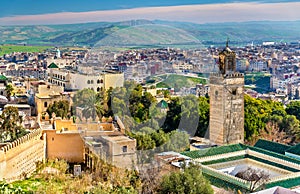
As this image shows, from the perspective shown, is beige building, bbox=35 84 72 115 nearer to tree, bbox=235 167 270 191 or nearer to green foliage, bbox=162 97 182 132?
green foliage, bbox=162 97 182 132

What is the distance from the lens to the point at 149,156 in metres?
8.21

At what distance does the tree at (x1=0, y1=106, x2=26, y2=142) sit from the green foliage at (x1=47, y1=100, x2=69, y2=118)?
1.41 metres

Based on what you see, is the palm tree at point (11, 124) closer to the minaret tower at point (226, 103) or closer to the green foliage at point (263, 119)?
the minaret tower at point (226, 103)

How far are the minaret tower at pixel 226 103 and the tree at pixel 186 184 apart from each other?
4042mm

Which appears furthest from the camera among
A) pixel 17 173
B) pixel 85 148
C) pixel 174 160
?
pixel 85 148

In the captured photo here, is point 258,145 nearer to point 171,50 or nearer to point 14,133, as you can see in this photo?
point 171,50

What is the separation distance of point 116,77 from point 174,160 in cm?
174

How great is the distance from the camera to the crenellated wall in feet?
27.0

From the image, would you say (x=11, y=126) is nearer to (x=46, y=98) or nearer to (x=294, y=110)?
(x=46, y=98)

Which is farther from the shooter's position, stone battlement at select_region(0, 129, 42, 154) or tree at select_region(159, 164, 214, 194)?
stone battlement at select_region(0, 129, 42, 154)

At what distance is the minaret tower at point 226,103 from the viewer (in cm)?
1046

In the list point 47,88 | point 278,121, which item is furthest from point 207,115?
point 47,88

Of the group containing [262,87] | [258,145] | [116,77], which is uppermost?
[116,77]

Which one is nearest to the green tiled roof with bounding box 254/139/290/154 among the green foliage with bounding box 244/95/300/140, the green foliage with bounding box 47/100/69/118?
the green foliage with bounding box 244/95/300/140
